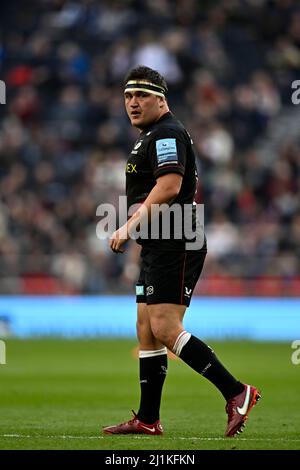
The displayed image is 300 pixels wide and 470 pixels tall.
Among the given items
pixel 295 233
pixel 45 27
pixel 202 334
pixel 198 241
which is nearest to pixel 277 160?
pixel 295 233

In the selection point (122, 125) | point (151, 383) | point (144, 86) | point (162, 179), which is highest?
point (122, 125)

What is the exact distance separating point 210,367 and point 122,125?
587 inches

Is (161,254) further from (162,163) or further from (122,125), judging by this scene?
(122,125)

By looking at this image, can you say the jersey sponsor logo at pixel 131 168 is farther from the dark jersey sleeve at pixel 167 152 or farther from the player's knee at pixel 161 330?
the player's knee at pixel 161 330

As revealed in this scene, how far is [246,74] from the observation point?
23672mm

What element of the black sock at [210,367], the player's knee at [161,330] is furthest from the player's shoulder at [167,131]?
the black sock at [210,367]

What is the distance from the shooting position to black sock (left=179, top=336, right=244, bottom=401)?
7477 millimetres

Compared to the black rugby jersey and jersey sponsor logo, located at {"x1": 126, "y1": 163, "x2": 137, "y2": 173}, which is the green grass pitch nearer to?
the black rugby jersey

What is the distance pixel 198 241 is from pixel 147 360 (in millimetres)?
924

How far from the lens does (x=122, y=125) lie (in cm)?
2206

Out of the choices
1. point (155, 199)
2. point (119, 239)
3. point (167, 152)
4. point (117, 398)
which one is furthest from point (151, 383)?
point (117, 398)

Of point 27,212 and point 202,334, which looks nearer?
point 202,334

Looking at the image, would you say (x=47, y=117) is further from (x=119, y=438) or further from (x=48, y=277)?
(x=119, y=438)

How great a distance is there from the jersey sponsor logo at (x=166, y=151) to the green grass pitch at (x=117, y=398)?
1.85 m
